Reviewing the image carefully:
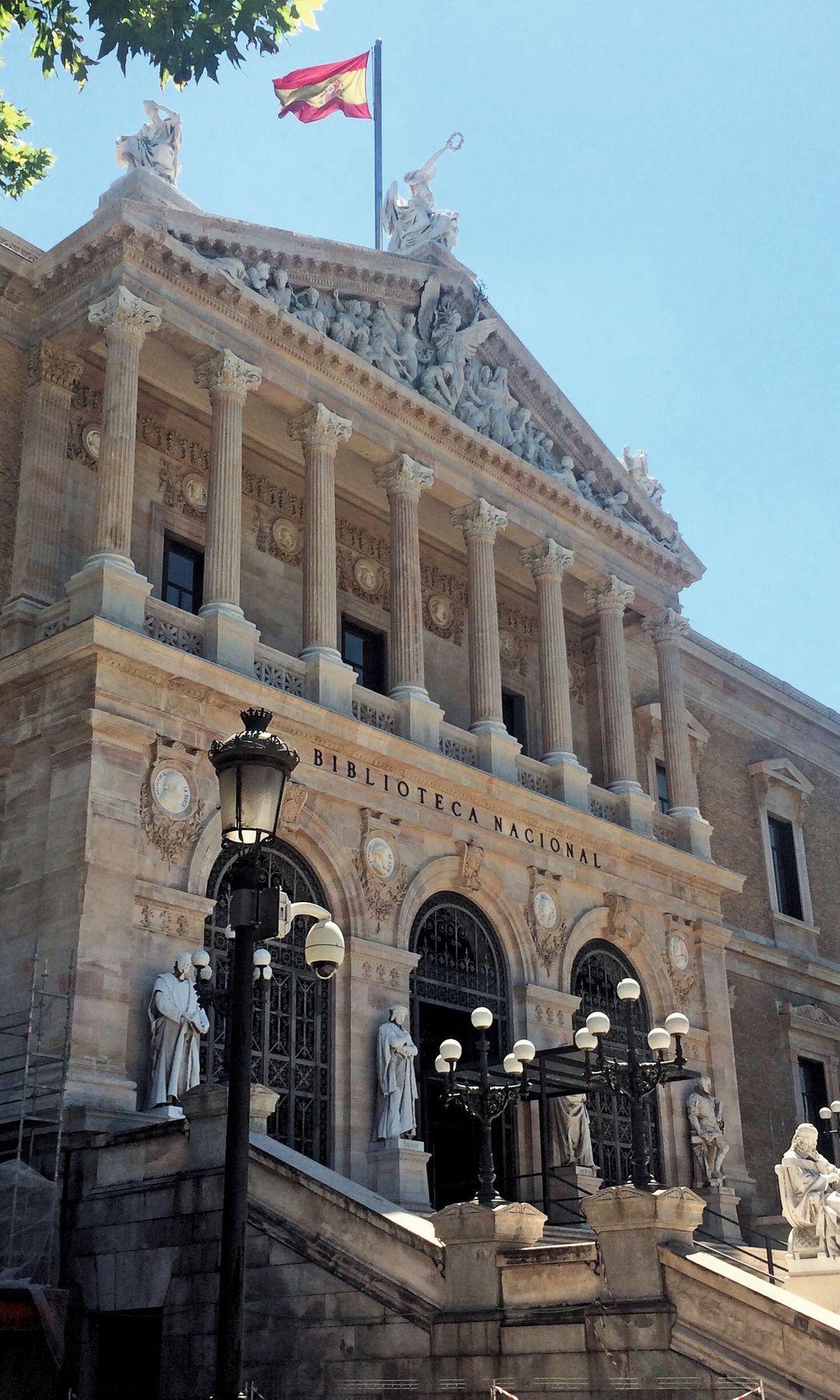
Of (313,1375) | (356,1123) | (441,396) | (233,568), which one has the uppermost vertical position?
(441,396)

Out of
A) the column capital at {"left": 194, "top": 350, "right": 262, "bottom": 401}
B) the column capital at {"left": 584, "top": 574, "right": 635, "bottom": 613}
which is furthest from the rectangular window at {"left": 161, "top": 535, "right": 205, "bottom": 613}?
the column capital at {"left": 584, "top": 574, "right": 635, "bottom": 613}

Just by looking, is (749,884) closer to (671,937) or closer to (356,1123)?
(671,937)

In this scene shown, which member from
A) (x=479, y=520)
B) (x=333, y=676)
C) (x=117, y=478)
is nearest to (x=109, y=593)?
(x=117, y=478)

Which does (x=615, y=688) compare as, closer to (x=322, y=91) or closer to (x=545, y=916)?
(x=545, y=916)

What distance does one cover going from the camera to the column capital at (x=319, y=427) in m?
25.0

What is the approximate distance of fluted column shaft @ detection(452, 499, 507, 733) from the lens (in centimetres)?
2653

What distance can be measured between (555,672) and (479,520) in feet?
9.67

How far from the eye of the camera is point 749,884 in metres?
35.5

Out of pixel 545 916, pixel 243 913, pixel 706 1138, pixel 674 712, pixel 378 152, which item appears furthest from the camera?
pixel 378 152

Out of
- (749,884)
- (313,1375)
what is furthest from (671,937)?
(313,1375)

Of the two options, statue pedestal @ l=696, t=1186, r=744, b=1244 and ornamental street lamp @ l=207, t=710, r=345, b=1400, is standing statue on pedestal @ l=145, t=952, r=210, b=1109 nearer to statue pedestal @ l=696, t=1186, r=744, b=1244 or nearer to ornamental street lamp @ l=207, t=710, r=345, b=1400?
ornamental street lamp @ l=207, t=710, r=345, b=1400

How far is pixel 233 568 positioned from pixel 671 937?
11066 millimetres

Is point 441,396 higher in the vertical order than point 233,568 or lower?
higher

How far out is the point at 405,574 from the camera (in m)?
25.7
